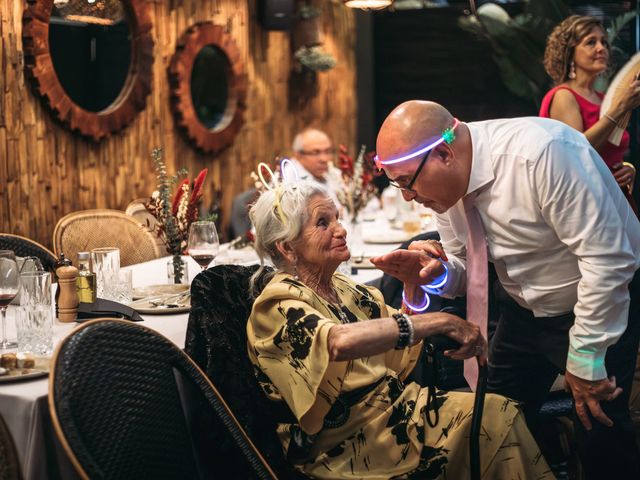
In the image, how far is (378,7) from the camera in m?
5.10

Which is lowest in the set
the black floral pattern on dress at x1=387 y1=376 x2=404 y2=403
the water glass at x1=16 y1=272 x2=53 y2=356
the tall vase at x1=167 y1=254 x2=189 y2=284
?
the black floral pattern on dress at x1=387 y1=376 x2=404 y2=403

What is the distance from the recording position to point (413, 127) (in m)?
2.18

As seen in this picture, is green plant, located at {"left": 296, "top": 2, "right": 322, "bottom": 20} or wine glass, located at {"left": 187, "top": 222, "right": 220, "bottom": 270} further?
green plant, located at {"left": 296, "top": 2, "right": 322, "bottom": 20}

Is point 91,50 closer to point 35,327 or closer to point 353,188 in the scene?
point 353,188

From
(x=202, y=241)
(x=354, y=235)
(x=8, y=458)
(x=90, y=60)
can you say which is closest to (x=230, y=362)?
(x=8, y=458)

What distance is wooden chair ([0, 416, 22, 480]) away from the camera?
5.48 feet

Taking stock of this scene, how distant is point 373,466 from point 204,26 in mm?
4621

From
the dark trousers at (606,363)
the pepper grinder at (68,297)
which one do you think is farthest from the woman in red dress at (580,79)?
the pepper grinder at (68,297)

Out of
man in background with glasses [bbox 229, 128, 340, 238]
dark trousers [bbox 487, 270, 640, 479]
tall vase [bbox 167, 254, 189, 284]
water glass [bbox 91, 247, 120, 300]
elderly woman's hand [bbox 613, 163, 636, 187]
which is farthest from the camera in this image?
man in background with glasses [bbox 229, 128, 340, 238]

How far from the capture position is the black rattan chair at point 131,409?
1.73m

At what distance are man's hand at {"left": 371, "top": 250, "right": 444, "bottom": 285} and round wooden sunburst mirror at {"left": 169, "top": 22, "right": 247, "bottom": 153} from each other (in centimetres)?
383

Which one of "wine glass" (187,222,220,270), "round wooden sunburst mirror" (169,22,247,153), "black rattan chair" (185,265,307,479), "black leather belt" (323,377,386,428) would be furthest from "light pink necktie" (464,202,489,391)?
"round wooden sunburst mirror" (169,22,247,153)

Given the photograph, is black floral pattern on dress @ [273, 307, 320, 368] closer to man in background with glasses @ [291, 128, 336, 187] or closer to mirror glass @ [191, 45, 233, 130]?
man in background with glasses @ [291, 128, 336, 187]

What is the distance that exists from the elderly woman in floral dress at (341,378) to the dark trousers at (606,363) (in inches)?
9.2
